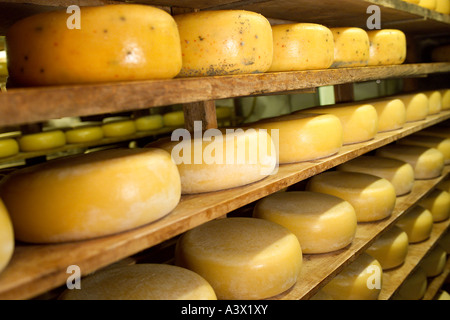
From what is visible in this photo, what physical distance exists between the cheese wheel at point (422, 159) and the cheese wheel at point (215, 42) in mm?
1978

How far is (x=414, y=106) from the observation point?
2525mm

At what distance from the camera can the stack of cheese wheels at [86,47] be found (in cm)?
84

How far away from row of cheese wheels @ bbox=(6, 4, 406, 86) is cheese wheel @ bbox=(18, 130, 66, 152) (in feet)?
9.32

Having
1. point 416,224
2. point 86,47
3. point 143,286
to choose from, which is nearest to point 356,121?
point 416,224

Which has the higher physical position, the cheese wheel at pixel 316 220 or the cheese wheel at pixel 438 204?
the cheese wheel at pixel 316 220

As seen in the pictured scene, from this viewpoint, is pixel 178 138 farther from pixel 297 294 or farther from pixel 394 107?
pixel 394 107

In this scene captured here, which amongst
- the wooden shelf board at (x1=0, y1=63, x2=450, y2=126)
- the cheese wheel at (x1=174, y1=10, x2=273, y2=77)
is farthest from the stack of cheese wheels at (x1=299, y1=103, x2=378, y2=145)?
the cheese wheel at (x1=174, y1=10, x2=273, y2=77)

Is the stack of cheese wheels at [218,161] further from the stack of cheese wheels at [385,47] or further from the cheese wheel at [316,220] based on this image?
the stack of cheese wheels at [385,47]

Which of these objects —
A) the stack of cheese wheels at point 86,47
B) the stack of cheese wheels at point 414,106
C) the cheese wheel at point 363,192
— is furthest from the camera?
the stack of cheese wheels at point 414,106

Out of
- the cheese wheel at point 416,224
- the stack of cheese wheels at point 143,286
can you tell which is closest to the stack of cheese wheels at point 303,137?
the stack of cheese wheels at point 143,286

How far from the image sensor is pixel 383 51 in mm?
2076

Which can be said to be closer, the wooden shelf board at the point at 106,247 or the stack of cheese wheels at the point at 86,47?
the wooden shelf board at the point at 106,247

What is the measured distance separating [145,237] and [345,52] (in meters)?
1.32

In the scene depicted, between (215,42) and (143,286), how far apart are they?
2.41 feet
